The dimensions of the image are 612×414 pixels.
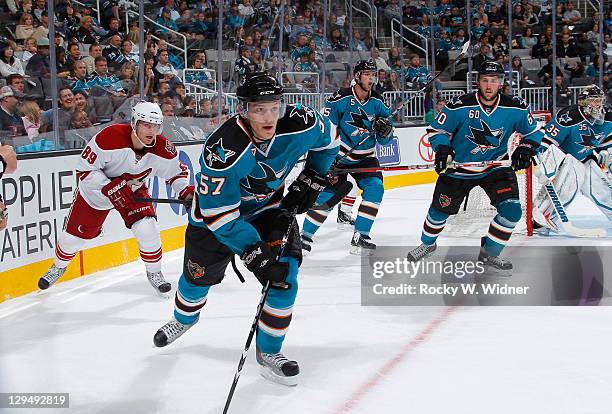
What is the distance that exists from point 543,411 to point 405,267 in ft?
8.25

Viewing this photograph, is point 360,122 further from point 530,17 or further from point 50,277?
point 530,17

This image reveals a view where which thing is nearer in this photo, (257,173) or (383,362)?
(257,173)

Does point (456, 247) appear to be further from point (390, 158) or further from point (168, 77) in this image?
point (390, 158)

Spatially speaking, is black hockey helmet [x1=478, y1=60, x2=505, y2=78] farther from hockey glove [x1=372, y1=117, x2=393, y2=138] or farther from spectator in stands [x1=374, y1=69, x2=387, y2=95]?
spectator in stands [x1=374, y1=69, x2=387, y2=95]

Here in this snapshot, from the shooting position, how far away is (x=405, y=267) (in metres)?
5.19

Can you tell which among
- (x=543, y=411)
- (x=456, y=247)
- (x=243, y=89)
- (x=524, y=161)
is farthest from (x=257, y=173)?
(x=456, y=247)

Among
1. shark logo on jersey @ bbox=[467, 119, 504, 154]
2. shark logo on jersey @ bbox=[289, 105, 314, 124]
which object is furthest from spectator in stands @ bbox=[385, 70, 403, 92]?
shark logo on jersey @ bbox=[289, 105, 314, 124]

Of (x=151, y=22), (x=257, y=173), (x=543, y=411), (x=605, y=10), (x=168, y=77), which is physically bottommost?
(x=543, y=411)

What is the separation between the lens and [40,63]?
512 cm

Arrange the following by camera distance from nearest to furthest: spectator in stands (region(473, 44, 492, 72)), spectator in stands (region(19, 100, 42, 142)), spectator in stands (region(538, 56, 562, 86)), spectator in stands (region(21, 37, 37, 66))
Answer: spectator in stands (region(19, 100, 42, 142)) < spectator in stands (region(21, 37, 37, 66)) < spectator in stands (region(538, 56, 562, 86)) < spectator in stands (region(473, 44, 492, 72))

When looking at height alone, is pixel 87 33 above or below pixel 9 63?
above

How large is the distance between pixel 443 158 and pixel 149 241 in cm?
160

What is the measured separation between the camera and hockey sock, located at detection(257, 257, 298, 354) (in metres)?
2.97

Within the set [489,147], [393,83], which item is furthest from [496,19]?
[489,147]
